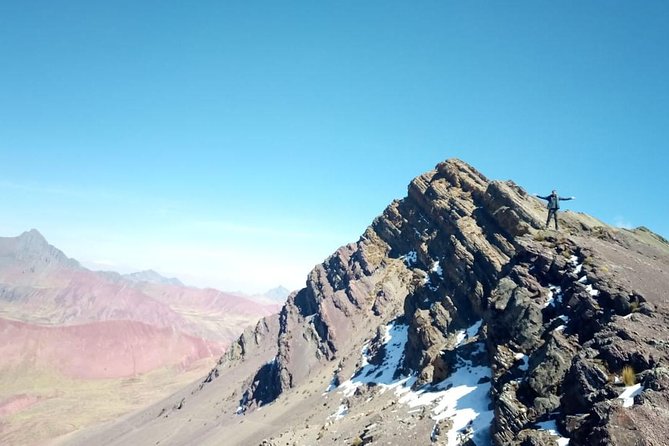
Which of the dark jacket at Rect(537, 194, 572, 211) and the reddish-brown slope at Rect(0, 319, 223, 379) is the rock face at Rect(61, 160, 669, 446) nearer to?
the dark jacket at Rect(537, 194, 572, 211)

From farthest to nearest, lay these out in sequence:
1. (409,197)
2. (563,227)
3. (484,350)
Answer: (409,197)
(563,227)
(484,350)

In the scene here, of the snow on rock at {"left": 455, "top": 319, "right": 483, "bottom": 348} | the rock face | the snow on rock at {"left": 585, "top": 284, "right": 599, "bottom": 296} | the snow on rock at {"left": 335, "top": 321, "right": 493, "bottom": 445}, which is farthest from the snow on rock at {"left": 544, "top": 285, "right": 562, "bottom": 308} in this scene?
the snow on rock at {"left": 455, "top": 319, "right": 483, "bottom": 348}

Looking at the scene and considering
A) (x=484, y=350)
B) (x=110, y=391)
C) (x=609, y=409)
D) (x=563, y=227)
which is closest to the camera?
(x=609, y=409)

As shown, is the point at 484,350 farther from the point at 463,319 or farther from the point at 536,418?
the point at 536,418

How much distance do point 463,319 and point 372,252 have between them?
117 feet

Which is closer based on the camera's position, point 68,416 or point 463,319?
point 463,319

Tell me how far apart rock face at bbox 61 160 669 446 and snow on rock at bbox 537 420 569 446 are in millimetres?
129

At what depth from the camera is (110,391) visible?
521 ft

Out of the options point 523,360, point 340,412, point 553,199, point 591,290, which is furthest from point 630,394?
point 340,412

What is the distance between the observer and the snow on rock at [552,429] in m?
19.6

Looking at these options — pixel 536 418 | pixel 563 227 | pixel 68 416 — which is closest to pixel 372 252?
pixel 563 227

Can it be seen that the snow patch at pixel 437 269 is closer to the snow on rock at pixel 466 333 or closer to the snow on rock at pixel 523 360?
the snow on rock at pixel 466 333

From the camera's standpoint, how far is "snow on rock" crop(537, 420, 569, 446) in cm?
1956

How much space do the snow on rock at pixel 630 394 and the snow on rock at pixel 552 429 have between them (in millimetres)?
2969
